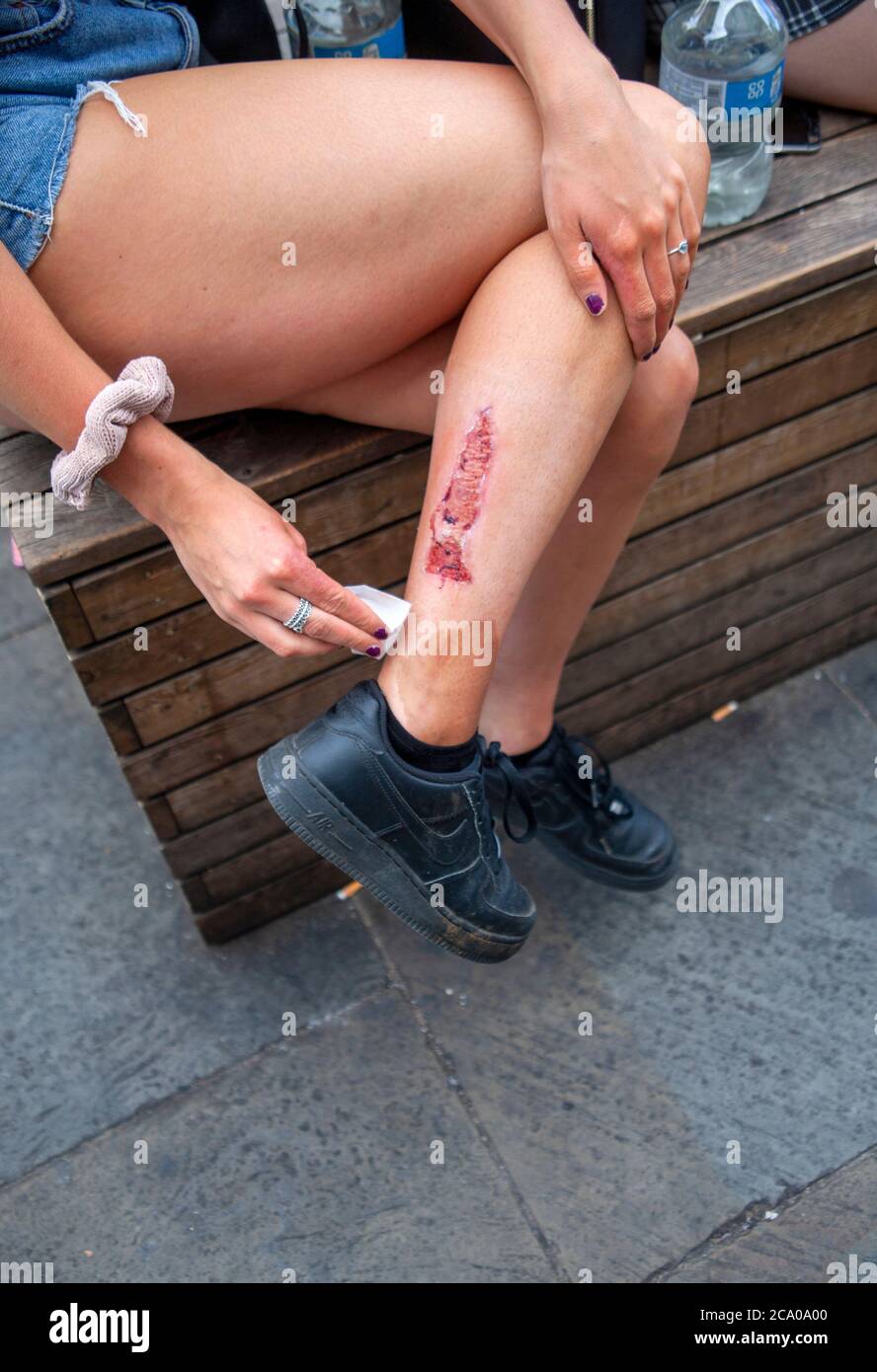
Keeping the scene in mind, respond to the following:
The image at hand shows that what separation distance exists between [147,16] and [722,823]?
1302 mm

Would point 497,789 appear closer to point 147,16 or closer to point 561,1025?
point 561,1025

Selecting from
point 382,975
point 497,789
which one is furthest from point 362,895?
point 497,789

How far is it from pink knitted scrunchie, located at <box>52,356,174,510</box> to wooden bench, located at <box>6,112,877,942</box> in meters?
0.18

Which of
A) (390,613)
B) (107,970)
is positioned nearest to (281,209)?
(390,613)

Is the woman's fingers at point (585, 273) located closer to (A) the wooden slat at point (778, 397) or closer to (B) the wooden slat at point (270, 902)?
(A) the wooden slat at point (778, 397)

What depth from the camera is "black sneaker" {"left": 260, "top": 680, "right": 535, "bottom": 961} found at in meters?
1.20

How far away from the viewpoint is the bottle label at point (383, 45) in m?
1.67

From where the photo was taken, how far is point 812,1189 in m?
1.50

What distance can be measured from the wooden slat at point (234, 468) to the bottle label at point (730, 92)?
0.63m

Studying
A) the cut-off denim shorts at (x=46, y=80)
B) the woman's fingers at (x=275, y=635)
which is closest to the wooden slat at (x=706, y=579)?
the woman's fingers at (x=275, y=635)

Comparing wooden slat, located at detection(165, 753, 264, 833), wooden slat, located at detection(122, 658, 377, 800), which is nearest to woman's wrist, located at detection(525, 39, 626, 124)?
wooden slat, located at detection(122, 658, 377, 800)

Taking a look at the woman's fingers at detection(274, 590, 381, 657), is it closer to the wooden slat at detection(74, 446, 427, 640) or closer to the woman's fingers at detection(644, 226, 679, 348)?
the wooden slat at detection(74, 446, 427, 640)

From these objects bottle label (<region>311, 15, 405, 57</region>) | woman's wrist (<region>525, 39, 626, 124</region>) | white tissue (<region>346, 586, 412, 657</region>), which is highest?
woman's wrist (<region>525, 39, 626, 124</region>)

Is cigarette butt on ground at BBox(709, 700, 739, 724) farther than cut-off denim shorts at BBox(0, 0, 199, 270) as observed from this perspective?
Yes
